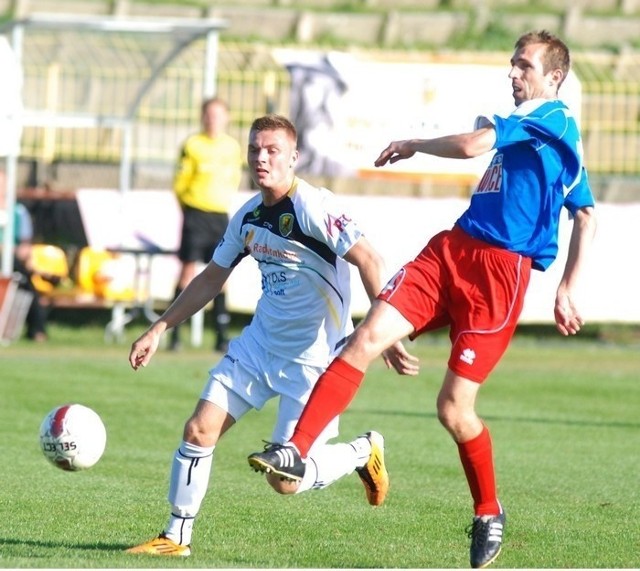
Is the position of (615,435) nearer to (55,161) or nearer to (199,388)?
(199,388)

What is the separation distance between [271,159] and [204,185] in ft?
29.9

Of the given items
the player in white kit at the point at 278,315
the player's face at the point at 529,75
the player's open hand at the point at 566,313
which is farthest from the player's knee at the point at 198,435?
the player's face at the point at 529,75

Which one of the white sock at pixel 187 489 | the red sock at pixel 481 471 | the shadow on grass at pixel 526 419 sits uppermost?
the red sock at pixel 481 471

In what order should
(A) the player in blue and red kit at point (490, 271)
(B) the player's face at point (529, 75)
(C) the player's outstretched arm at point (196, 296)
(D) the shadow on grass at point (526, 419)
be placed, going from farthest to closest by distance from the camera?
(D) the shadow on grass at point (526, 419) < (C) the player's outstretched arm at point (196, 296) < (B) the player's face at point (529, 75) < (A) the player in blue and red kit at point (490, 271)

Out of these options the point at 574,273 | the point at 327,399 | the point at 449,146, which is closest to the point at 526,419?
the point at 574,273

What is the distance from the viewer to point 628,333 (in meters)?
18.9

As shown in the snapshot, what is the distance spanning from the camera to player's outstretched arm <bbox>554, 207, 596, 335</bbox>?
665cm

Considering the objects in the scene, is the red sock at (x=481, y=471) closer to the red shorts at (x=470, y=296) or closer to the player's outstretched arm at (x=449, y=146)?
the red shorts at (x=470, y=296)

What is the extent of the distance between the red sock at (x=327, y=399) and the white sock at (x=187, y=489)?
26.0 inches

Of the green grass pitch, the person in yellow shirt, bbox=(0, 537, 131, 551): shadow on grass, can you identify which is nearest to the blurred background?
the person in yellow shirt

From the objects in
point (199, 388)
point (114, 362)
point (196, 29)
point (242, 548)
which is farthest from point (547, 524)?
point (196, 29)

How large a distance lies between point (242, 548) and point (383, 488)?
34.6 inches

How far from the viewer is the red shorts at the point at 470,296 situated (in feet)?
21.3

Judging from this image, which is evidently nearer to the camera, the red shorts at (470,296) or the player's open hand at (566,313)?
the red shorts at (470,296)
